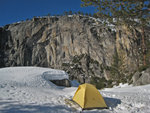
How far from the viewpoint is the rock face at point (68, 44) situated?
51709 millimetres

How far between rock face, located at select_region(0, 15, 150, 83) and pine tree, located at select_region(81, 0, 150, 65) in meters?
42.3

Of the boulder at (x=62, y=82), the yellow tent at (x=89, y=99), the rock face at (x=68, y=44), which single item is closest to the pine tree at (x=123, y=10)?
the yellow tent at (x=89, y=99)

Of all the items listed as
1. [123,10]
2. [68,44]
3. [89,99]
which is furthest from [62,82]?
[68,44]

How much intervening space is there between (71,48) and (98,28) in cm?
1505

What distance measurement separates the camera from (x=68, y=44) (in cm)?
5938

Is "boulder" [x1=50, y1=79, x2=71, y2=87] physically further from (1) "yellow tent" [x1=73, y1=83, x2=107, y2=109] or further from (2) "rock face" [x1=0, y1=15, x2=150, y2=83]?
(2) "rock face" [x1=0, y1=15, x2=150, y2=83]

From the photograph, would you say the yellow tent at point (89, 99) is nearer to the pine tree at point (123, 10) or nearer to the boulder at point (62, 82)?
the pine tree at point (123, 10)

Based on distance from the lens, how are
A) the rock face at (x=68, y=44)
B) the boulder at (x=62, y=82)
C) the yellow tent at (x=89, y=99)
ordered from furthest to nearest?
the rock face at (x=68, y=44), the boulder at (x=62, y=82), the yellow tent at (x=89, y=99)

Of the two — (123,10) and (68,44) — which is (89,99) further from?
(68,44)

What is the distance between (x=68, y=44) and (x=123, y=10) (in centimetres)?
5346

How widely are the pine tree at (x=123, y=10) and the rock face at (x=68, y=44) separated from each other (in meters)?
42.3

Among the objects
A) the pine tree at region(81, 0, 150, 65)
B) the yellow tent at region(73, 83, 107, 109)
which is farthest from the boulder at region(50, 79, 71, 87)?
the pine tree at region(81, 0, 150, 65)

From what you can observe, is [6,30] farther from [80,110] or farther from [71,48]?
[80,110]

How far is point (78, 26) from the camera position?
193 feet
